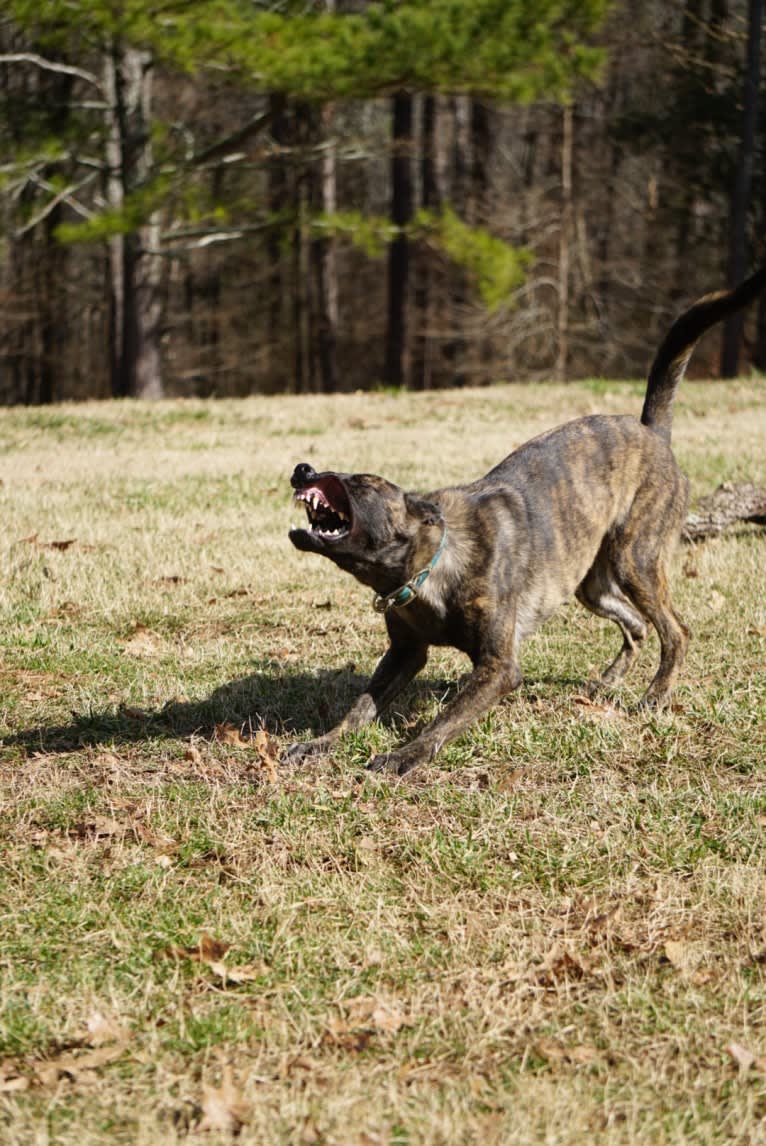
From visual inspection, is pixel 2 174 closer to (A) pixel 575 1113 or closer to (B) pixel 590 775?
(B) pixel 590 775

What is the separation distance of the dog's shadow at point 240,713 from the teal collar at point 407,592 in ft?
2.82

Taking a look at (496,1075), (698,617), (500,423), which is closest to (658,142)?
(500,423)

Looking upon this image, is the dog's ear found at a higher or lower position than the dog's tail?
lower

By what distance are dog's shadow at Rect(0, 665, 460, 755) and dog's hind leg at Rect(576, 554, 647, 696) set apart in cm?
80

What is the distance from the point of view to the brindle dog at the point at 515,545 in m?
4.86

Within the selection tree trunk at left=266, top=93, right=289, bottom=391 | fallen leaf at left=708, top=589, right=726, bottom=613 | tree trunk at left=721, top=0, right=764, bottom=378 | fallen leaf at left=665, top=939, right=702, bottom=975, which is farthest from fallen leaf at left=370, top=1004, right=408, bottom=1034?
tree trunk at left=266, top=93, right=289, bottom=391

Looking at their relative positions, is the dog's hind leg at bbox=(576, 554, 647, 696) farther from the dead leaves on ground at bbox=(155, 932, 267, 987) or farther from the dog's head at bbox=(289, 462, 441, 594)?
the dead leaves on ground at bbox=(155, 932, 267, 987)

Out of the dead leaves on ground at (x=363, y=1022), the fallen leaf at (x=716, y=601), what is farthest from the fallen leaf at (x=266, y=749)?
the fallen leaf at (x=716, y=601)

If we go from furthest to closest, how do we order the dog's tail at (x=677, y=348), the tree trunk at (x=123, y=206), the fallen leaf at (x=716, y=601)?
the tree trunk at (x=123, y=206), the fallen leaf at (x=716, y=601), the dog's tail at (x=677, y=348)

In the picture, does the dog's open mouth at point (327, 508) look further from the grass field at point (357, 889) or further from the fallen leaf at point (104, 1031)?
the fallen leaf at point (104, 1031)

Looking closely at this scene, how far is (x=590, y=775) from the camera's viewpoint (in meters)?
4.85

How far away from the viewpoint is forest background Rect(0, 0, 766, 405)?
1838cm

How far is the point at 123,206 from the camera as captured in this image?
62.5 feet

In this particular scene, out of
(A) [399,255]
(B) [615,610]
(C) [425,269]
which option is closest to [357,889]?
(B) [615,610]
